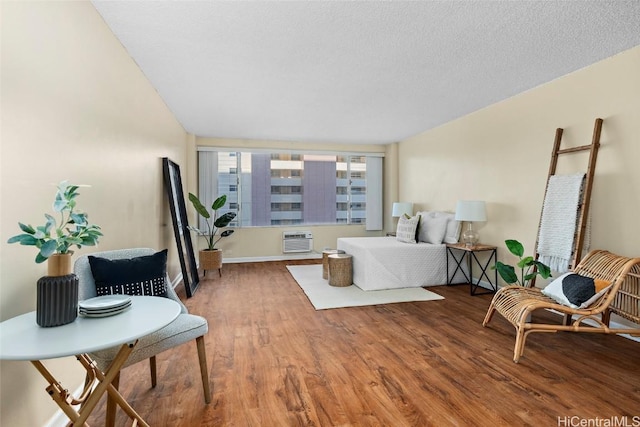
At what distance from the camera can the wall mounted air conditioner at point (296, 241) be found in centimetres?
682

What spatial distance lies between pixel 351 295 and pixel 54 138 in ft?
10.9

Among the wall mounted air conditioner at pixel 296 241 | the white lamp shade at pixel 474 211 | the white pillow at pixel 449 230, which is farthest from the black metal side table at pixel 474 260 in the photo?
the wall mounted air conditioner at pixel 296 241

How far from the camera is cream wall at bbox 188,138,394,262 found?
6.53 m

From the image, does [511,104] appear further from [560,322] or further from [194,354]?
[194,354]

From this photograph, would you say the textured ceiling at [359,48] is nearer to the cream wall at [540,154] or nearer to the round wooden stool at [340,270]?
the cream wall at [540,154]

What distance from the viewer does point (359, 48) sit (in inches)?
108

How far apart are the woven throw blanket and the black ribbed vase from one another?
3.82m

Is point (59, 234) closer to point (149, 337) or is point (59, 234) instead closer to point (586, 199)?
point (149, 337)

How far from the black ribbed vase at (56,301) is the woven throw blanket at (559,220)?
382 centimetres

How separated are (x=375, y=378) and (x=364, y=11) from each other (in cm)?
251

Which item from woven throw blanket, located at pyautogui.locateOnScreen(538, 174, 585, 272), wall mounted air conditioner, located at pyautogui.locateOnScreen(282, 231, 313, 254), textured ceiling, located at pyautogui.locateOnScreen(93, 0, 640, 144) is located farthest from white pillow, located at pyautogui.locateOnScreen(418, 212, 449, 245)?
wall mounted air conditioner, located at pyautogui.locateOnScreen(282, 231, 313, 254)

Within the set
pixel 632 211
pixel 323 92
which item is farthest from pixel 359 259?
pixel 632 211

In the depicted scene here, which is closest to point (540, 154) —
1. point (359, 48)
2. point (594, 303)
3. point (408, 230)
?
point (594, 303)

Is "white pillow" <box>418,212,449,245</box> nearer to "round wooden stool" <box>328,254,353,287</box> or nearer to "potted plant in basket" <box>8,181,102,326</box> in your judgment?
"round wooden stool" <box>328,254,353,287</box>
